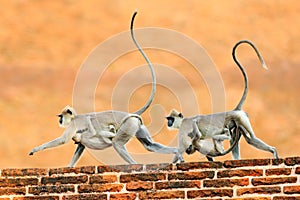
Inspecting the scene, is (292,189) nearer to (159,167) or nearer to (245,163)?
(245,163)

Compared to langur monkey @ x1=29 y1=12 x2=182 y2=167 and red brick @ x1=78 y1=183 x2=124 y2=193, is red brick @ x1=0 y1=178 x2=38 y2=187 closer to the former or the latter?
red brick @ x1=78 y1=183 x2=124 y2=193

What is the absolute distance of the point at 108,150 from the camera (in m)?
7.92

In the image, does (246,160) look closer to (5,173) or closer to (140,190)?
(140,190)

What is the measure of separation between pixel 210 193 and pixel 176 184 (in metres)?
0.31

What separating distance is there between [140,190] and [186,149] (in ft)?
3.41

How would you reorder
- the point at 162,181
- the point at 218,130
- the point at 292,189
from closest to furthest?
the point at 292,189, the point at 162,181, the point at 218,130

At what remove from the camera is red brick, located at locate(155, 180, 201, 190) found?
258 inches

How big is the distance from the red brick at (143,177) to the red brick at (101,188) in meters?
0.07

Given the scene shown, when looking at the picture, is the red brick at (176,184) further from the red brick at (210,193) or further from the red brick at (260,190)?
the red brick at (260,190)

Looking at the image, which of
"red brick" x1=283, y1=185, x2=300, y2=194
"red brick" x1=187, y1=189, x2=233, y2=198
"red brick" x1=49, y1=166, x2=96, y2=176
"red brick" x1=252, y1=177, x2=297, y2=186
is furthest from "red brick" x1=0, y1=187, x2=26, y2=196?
"red brick" x1=283, y1=185, x2=300, y2=194

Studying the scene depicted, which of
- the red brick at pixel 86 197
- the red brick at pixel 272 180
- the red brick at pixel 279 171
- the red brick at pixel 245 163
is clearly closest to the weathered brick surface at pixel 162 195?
the red brick at pixel 86 197

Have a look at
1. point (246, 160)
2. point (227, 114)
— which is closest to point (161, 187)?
point (246, 160)

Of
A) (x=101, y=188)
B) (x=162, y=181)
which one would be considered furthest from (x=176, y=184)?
(x=101, y=188)

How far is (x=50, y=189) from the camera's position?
6.79m
